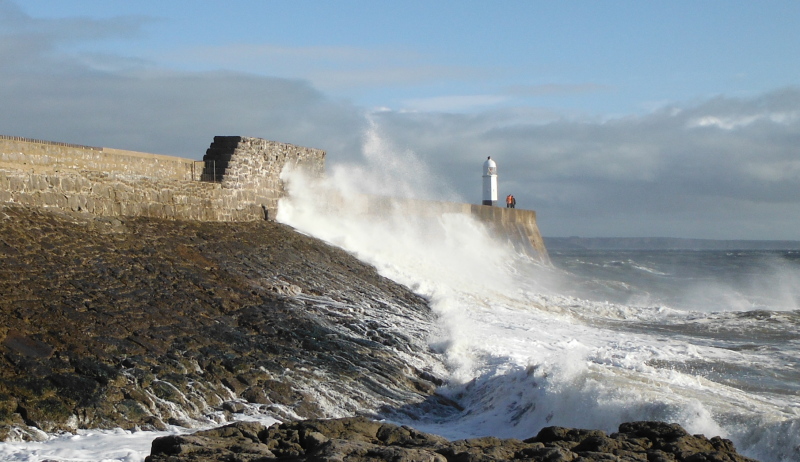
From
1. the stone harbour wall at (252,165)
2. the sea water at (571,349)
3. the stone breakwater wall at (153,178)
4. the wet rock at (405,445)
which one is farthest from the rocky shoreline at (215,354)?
the stone harbour wall at (252,165)

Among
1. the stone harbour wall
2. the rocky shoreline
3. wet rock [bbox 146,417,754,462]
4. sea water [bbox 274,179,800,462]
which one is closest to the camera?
wet rock [bbox 146,417,754,462]

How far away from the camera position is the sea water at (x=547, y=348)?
709cm

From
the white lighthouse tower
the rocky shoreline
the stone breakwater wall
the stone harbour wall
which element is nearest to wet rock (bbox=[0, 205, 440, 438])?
the rocky shoreline

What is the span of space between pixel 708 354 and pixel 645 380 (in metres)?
3.32

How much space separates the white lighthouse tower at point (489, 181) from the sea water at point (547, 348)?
426cm

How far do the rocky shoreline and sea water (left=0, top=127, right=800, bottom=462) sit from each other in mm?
463

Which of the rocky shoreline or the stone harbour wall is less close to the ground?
the stone harbour wall

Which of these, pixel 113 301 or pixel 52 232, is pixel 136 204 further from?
pixel 113 301

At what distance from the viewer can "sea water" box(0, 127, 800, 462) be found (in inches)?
279

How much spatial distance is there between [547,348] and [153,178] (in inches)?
248

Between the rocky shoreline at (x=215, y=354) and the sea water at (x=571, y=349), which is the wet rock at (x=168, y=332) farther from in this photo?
the sea water at (x=571, y=349)

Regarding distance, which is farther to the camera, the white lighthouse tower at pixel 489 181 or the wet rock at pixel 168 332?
the white lighthouse tower at pixel 489 181

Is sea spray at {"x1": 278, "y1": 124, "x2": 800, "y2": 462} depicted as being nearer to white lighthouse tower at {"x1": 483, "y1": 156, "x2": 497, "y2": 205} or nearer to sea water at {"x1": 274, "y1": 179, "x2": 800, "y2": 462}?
sea water at {"x1": 274, "y1": 179, "x2": 800, "y2": 462}

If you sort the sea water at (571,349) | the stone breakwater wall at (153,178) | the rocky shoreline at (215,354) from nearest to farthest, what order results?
the rocky shoreline at (215,354)
the sea water at (571,349)
the stone breakwater wall at (153,178)
